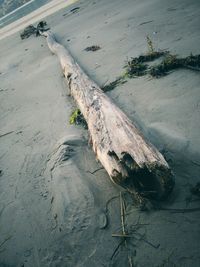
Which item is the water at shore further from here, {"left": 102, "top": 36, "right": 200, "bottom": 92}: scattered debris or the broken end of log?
the broken end of log

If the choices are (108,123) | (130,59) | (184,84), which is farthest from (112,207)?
(130,59)

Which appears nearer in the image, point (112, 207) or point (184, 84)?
point (112, 207)

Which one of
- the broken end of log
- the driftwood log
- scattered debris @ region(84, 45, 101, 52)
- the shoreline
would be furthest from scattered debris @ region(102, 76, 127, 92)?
the shoreline

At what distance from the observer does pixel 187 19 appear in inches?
250

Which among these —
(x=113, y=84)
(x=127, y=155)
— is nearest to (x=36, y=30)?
(x=113, y=84)

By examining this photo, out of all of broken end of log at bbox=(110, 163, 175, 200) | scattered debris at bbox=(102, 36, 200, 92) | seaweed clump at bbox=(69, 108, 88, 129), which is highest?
broken end of log at bbox=(110, 163, 175, 200)

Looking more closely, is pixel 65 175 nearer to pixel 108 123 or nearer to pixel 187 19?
pixel 108 123

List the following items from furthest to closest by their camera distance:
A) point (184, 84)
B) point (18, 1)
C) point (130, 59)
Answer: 1. point (18, 1)
2. point (130, 59)
3. point (184, 84)

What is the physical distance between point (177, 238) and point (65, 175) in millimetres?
1586

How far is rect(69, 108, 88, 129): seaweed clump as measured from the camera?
419 centimetres

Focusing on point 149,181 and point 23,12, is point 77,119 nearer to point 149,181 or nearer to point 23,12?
point 149,181

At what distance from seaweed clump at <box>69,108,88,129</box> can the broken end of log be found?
1769mm

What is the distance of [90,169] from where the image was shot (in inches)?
127

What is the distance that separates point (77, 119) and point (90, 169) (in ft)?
4.35
